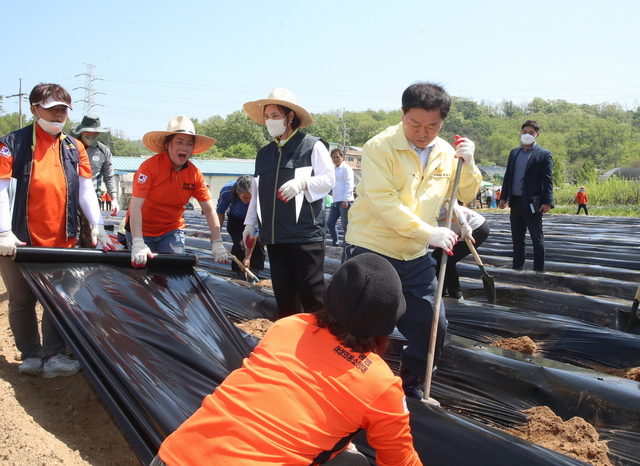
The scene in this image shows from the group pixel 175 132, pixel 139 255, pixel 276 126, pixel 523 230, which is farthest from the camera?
pixel 523 230

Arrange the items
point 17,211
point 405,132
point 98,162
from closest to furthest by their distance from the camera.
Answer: point 405,132 < point 17,211 < point 98,162

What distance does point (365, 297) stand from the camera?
3.86 ft

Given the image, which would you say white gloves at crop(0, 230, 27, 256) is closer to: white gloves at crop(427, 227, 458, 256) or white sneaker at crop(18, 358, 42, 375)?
white sneaker at crop(18, 358, 42, 375)

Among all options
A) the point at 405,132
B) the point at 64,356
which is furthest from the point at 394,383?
the point at 64,356

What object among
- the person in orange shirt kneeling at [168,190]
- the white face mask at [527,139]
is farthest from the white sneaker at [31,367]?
the white face mask at [527,139]

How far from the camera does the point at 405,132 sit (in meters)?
2.13

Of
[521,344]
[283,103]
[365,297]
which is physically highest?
[283,103]

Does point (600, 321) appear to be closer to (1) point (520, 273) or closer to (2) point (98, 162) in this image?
(1) point (520, 273)

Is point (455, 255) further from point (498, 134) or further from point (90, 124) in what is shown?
point (498, 134)

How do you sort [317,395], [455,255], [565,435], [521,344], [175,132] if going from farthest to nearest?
1. [455,255]
2. [521,344]
3. [175,132]
4. [565,435]
5. [317,395]

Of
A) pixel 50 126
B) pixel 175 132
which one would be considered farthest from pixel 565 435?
pixel 50 126

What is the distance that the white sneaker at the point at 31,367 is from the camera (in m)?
2.56

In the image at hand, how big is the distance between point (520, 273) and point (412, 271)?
3.09 m

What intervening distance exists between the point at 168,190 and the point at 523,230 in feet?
12.3
